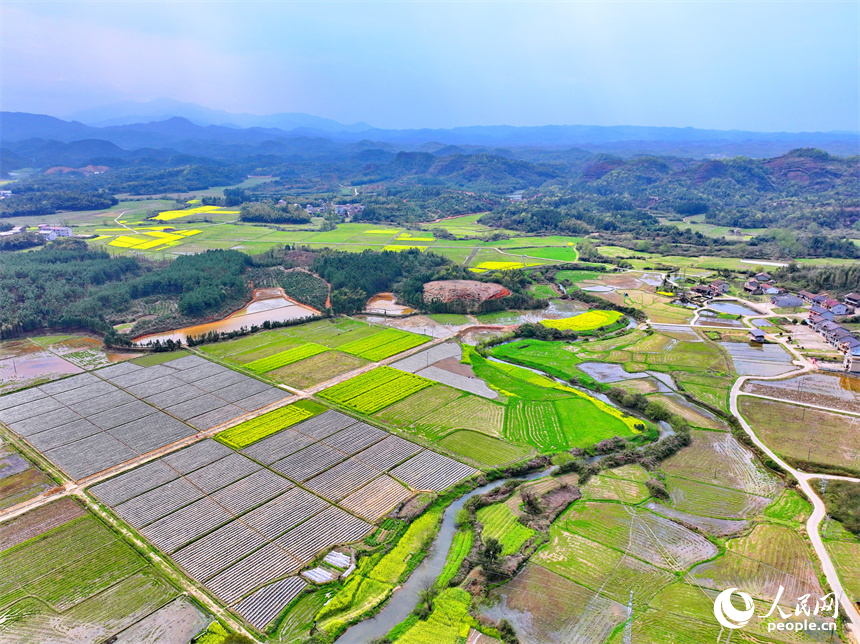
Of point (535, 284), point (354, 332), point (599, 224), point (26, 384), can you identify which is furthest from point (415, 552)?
point (599, 224)

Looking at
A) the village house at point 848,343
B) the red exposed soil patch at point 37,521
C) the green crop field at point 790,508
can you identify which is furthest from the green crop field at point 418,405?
the village house at point 848,343

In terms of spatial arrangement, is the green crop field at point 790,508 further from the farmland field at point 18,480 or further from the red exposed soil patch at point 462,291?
the farmland field at point 18,480

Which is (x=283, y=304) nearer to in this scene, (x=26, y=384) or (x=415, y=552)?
(x=26, y=384)

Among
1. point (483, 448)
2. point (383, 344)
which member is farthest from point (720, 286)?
point (483, 448)

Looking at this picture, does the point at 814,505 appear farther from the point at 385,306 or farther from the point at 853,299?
the point at 385,306

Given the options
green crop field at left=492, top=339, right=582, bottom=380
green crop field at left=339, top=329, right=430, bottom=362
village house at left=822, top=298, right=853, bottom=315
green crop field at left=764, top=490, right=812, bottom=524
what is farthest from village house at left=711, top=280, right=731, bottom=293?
green crop field at left=764, top=490, right=812, bottom=524
